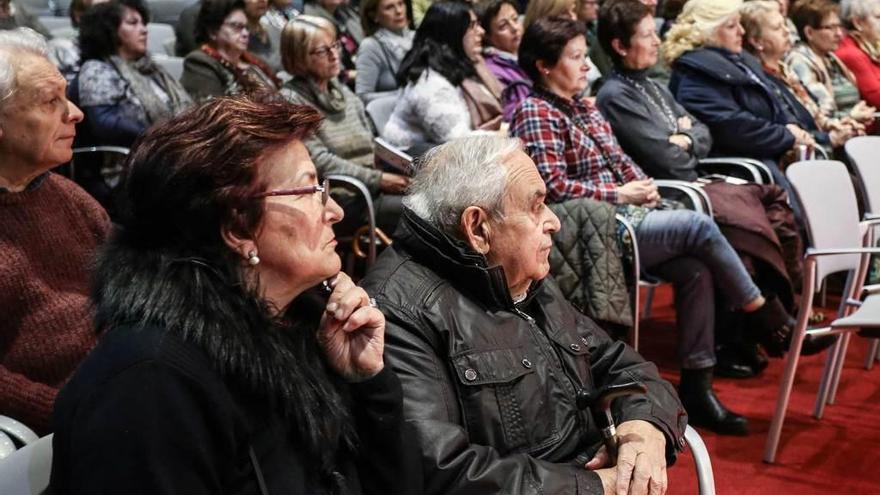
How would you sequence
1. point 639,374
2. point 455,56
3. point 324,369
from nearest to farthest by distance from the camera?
point 324,369 → point 639,374 → point 455,56

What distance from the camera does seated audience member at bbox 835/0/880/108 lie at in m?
5.89

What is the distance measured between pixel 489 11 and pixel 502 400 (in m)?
3.57

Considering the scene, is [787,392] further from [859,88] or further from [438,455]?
[859,88]

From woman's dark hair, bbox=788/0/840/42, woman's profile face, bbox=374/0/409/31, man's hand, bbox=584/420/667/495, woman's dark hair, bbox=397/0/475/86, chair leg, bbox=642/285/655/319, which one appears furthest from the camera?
woman's dark hair, bbox=788/0/840/42

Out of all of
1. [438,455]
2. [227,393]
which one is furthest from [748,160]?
[227,393]

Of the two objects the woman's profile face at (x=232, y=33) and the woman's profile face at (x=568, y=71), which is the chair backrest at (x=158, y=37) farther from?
the woman's profile face at (x=568, y=71)

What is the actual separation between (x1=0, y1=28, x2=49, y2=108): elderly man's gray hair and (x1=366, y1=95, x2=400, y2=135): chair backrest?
89.1 inches

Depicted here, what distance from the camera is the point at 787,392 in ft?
10.4

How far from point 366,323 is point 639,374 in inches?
30.0


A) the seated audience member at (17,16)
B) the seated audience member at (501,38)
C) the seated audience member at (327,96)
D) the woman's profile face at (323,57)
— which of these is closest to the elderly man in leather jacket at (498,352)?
the seated audience member at (327,96)

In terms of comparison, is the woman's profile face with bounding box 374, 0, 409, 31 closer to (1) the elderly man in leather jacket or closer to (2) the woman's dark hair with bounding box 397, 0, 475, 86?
(2) the woman's dark hair with bounding box 397, 0, 475, 86

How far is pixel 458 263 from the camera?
1.93m

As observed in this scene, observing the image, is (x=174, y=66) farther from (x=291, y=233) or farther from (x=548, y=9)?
(x=291, y=233)

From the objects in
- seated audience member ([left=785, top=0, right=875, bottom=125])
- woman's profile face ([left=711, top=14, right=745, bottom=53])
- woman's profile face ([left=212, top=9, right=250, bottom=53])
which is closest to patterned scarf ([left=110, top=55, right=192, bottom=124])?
woman's profile face ([left=212, top=9, right=250, bottom=53])
